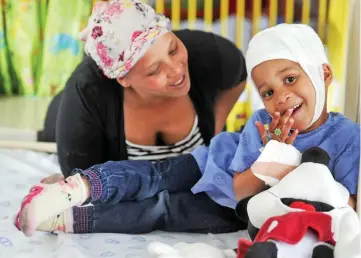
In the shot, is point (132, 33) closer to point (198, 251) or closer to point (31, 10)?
point (198, 251)

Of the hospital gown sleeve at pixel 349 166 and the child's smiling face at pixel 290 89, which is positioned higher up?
the child's smiling face at pixel 290 89

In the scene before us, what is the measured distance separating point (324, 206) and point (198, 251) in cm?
23

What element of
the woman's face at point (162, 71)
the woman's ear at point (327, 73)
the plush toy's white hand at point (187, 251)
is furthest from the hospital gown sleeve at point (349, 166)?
the woman's face at point (162, 71)

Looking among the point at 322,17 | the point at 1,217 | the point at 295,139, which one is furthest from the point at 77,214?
the point at 322,17

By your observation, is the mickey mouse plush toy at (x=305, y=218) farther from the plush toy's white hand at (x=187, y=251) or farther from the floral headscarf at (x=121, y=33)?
the floral headscarf at (x=121, y=33)

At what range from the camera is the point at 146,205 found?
4.12 feet

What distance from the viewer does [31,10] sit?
70.6 inches

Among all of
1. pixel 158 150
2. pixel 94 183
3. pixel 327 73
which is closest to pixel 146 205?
pixel 94 183

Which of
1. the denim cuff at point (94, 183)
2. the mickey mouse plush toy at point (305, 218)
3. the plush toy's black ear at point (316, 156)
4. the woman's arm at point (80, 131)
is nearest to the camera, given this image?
the mickey mouse plush toy at point (305, 218)

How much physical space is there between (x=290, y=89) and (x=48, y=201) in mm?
475

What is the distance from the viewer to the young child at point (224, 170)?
1112mm

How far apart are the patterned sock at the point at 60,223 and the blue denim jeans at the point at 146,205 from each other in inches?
0.5

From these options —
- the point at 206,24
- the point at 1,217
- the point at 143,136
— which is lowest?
the point at 1,217

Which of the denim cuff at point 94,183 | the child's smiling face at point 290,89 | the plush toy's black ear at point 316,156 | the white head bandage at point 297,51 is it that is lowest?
the denim cuff at point 94,183
